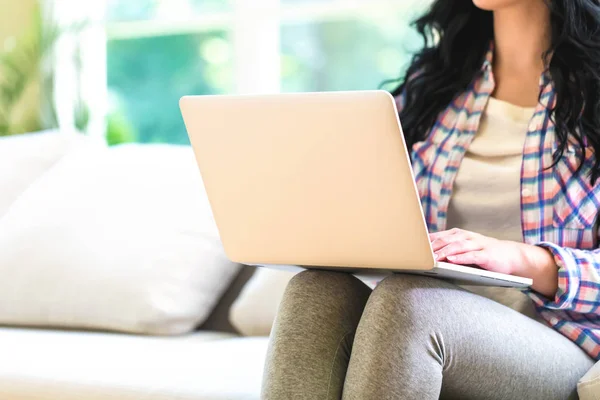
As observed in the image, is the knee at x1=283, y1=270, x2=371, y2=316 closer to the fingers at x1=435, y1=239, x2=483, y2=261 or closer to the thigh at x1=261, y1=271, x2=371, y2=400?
the thigh at x1=261, y1=271, x2=371, y2=400

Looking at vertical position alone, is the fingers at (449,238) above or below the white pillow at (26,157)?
above

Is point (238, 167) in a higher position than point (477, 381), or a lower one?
higher

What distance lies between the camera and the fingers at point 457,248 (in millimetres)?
1207

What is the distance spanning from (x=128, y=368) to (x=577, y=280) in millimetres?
765

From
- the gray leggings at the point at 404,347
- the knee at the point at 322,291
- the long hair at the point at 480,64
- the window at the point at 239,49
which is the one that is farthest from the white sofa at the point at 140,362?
the window at the point at 239,49

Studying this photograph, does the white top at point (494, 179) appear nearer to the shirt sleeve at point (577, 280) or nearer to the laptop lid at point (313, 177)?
the shirt sleeve at point (577, 280)

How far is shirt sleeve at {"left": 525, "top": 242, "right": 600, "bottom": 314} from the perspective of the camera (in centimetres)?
133

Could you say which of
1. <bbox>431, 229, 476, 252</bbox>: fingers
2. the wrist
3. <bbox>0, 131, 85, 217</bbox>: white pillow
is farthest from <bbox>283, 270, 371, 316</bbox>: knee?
<bbox>0, 131, 85, 217</bbox>: white pillow

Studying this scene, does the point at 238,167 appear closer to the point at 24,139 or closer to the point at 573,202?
the point at 573,202

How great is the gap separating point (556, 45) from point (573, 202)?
31cm

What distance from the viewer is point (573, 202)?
1.46 meters

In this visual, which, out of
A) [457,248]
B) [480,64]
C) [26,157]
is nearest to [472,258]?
[457,248]

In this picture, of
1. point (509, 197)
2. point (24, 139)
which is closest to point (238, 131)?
point (509, 197)

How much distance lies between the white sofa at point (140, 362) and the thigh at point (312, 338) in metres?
0.21
